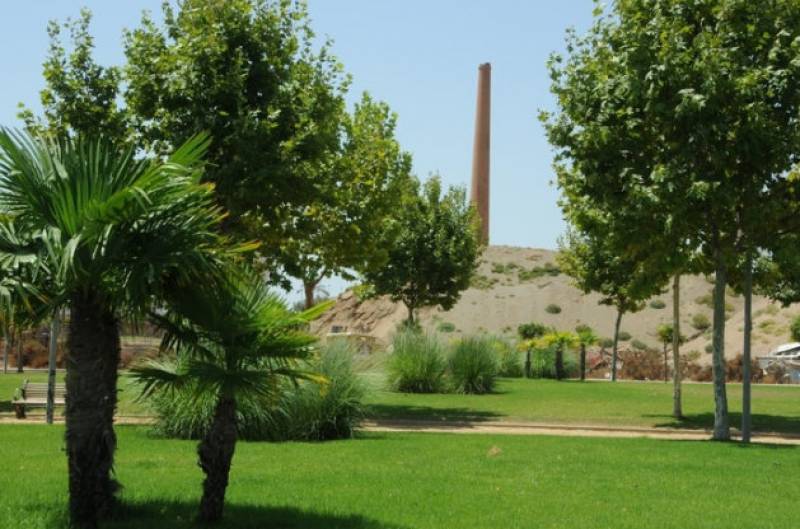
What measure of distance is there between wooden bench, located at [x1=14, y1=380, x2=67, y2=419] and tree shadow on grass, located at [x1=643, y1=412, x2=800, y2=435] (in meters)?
12.4

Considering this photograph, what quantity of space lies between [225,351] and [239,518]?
152 centimetres


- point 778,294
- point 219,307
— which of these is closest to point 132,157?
point 219,307

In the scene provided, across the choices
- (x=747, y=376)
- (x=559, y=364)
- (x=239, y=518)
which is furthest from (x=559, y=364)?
(x=239, y=518)

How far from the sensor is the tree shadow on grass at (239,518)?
27.9 feet

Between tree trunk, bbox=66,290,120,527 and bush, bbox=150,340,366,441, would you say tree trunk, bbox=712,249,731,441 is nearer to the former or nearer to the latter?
bush, bbox=150,340,366,441

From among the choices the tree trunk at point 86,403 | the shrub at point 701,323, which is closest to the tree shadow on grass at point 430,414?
the tree trunk at point 86,403

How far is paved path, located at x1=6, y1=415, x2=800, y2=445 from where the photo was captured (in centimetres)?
1795

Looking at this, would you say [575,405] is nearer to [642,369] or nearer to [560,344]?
[560,344]

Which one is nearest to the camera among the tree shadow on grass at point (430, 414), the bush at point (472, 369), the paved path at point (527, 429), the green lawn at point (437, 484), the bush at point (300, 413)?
the green lawn at point (437, 484)

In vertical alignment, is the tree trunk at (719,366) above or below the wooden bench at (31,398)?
above

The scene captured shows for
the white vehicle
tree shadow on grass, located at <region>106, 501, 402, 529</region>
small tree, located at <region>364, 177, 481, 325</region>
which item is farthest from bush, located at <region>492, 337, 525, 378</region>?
tree shadow on grass, located at <region>106, 501, 402, 529</region>

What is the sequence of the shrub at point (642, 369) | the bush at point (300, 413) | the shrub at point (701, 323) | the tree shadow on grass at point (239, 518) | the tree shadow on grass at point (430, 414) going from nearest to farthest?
the tree shadow on grass at point (239, 518) → the bush at point (300, 413) → the tree shadow on grass at point (430, 414) → the shrub at point (642, 369) → the shrub at point (701, 323)

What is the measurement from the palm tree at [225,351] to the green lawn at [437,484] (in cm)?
65

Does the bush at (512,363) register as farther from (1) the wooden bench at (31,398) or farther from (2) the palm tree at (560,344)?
(1) the wooden bench at (31,398)
